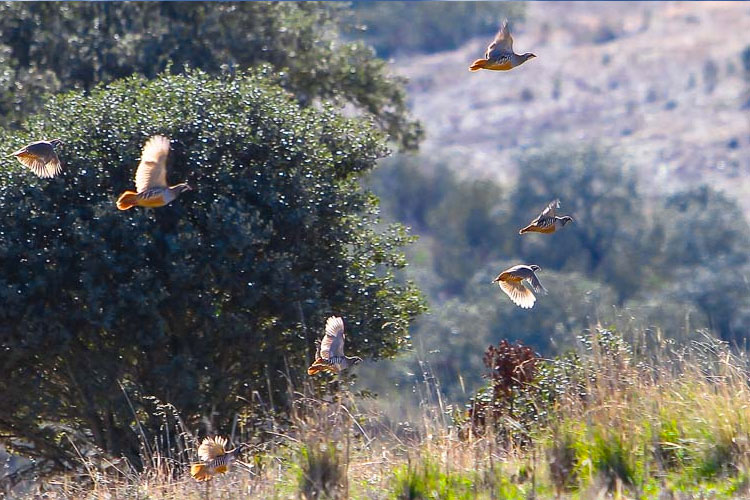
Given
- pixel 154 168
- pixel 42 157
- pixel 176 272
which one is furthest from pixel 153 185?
pixel 176 272

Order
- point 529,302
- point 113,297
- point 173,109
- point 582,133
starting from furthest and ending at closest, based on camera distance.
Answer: point 582,133, point 173,109, point 113,297, point 529,302

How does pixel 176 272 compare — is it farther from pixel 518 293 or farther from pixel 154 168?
pixel 518 293

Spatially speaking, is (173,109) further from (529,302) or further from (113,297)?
(529,302)

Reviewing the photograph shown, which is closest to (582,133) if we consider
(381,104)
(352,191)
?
(381,104)

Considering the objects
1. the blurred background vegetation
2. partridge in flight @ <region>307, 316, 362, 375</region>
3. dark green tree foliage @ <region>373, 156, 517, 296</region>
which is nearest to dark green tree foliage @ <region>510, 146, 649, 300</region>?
dark green tree foliage @ <region>373, 156, 517, 296</region>

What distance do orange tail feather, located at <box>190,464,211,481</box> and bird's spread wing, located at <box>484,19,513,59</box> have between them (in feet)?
9.11

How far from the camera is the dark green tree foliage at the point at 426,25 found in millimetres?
64312

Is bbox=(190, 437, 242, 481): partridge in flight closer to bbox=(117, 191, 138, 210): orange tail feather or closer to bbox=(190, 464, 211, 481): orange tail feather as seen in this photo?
bbox=(190, 464, 211, 481): orange tail feather

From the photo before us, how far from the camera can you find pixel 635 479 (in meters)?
6.34

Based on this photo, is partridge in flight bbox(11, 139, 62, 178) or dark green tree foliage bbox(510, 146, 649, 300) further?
dark green tree foliage bbox(510, 146, 649, 300)

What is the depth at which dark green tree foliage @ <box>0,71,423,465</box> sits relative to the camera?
8445mm

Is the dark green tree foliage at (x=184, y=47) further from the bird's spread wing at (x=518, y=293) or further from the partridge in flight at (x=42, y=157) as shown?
the bird's spread wing at (x=518, y=293)

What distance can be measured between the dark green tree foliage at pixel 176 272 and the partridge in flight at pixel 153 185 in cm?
192

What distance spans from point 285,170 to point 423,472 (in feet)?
11.4
